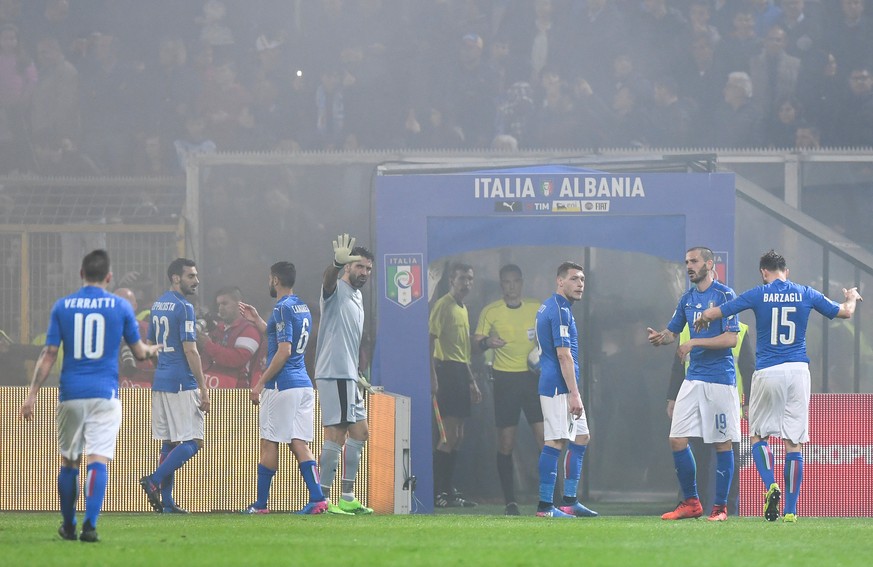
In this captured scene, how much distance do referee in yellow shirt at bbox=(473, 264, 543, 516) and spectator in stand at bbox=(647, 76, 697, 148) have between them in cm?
541

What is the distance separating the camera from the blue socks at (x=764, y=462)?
9.98m

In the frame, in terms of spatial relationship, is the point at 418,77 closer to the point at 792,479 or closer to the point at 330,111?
the point at 330,111

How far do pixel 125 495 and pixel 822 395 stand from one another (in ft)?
19.4

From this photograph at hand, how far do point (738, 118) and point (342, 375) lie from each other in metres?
8.60

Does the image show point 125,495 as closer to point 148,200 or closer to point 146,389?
point 146,389

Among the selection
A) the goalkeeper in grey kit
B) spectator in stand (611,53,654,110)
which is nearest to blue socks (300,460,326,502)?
the goalkeeper in grey kit

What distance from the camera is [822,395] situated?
38.8 feet

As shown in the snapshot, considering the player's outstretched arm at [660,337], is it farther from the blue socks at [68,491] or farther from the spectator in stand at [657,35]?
the spectator in stand at [657,35]

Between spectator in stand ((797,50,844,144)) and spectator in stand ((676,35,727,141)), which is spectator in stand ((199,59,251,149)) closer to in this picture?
spectator in stand ((676,35,727,141))

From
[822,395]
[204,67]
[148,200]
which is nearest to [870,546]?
[822,395]

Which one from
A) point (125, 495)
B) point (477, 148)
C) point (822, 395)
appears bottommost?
point (125, 495)

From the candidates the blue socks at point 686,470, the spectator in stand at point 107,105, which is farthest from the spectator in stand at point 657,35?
the blue socks at point 686,470

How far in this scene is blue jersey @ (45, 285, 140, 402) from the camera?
304 inches

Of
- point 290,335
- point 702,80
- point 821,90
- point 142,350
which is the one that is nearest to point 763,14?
point 702,80
